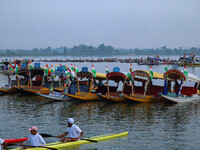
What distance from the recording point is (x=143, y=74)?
3022 cm

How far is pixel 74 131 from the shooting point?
15.3 metres

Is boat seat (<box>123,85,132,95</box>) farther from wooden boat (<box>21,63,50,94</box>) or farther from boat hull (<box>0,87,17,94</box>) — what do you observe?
boat hull (<box>0,87,17,94</box>)

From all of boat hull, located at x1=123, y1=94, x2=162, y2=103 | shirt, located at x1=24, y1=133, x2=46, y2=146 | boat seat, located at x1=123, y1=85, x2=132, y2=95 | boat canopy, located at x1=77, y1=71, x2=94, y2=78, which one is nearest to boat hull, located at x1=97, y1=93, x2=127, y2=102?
boat hull, located at x1=123, y1=94, x2=162, y2=103

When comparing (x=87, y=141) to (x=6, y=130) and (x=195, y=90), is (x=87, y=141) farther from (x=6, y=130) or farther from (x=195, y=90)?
(x=195, y=90)

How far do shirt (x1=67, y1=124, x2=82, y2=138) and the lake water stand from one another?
658mm

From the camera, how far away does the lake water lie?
18.0 meters

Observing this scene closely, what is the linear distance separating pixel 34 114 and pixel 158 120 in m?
10.5

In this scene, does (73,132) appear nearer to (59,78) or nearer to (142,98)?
(142,98)

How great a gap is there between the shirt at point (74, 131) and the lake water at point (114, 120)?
658mm

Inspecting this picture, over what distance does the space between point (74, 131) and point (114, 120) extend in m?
8.92

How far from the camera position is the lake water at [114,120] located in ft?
59.1

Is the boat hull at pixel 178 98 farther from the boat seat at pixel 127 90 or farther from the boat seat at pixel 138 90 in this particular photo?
the boat seat at pixel 127 90

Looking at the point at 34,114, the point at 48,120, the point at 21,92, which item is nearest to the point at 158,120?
the point at 48,120

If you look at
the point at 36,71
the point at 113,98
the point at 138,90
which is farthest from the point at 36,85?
the point at 138,90
